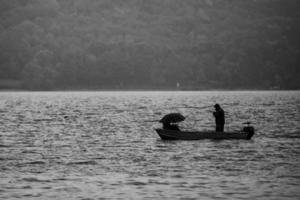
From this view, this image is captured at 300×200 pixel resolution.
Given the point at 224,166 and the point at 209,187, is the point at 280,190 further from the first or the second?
the point at 224,166

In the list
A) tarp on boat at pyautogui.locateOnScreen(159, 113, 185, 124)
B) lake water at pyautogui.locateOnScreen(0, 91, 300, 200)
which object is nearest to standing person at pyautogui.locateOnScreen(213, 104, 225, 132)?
lake water at pyautogui.locateOnScreen(0, 91, 300, 200)

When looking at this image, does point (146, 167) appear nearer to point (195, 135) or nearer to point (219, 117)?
point (219, 117)

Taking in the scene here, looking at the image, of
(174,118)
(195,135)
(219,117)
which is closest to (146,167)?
(174,118)

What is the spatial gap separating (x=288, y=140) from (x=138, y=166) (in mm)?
19106

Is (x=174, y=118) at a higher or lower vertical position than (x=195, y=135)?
higher

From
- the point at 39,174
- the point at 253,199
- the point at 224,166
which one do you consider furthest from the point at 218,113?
the point at 253,199

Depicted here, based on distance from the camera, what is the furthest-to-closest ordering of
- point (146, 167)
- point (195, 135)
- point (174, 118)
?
point (195, 135), point (174, 118), point (146, 167)

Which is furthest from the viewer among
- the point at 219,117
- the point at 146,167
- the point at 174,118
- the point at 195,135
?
the point at 195,135


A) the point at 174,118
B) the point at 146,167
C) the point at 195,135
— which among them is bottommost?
the point at 146,167

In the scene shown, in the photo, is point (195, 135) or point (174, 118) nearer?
point (174, 118)

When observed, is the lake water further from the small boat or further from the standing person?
the standing person

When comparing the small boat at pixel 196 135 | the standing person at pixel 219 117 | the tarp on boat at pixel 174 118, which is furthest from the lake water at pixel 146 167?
the tarp on boat at pixel 174 118

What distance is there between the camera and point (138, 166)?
1438 inches

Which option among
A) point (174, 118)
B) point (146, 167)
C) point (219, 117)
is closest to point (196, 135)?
point (174, 118)
